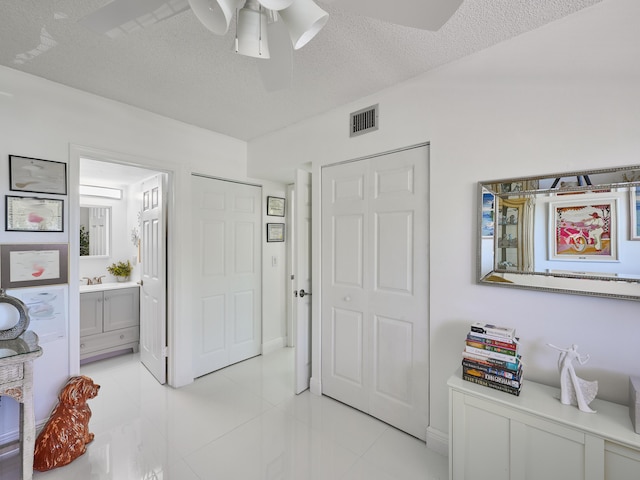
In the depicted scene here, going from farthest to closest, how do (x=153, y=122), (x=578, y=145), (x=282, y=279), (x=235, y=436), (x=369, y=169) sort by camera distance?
(x=282, y=279) < (x=153, y=122) < (x=369, y=169) < (x=235, y=436) < (x=578, y=145)

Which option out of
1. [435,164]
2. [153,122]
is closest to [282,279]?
[153,122]

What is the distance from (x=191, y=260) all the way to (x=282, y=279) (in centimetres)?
120

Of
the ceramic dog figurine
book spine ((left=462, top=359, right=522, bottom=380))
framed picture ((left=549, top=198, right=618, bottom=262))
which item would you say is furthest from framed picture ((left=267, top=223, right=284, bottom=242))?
framed picture ((left=549, top=198, right=618, bottom=262))

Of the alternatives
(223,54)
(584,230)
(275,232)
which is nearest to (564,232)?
(584,230)

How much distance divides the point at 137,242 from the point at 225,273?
173 cm

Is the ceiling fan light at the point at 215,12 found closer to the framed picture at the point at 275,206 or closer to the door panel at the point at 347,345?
the door panel at the point at 347,345

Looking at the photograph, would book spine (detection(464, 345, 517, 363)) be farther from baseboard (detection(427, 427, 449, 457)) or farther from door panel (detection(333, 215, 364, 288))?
door panel (detection(333, 215, 364, 288))

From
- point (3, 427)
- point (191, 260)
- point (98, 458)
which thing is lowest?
point (98, 458)

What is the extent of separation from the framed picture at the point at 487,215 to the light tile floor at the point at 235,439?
1.42 m

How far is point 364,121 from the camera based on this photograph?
2.20m

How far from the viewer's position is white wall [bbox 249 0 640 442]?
133cm

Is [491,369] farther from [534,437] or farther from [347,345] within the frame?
[347,345]

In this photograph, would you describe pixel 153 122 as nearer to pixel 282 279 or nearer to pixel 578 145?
pixel 282 279

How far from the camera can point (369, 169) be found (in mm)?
2205
